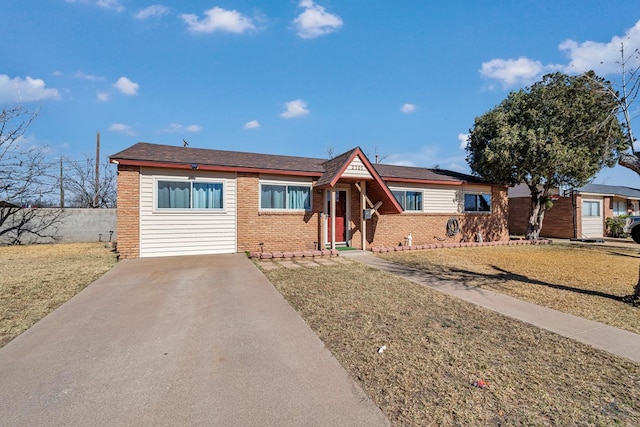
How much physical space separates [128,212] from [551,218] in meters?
24.8

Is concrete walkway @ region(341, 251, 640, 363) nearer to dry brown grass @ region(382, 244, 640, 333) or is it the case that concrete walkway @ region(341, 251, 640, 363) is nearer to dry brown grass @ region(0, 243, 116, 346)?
dry brown grass @ region(382, 244, 640, 333)

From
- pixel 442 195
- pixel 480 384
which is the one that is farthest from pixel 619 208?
pixel 480 384

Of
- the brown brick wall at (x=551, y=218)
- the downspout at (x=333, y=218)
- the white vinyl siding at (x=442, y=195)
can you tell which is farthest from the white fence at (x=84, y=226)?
the brown brick wall at (x=551, y=218)

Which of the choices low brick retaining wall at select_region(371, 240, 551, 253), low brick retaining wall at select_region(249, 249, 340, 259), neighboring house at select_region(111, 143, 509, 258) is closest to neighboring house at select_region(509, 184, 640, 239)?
low brick retaining wall at select_region(371, 240, 551, 253)

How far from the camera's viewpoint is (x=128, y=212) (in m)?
9.66

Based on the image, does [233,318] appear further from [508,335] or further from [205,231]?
[205,231]

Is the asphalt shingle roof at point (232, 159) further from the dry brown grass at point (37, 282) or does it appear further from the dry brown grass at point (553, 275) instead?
the dry brown grass at point (553, 275)

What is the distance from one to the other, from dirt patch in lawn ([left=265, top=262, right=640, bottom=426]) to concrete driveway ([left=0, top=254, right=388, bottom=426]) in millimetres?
347

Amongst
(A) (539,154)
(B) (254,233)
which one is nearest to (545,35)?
(A) (539,154)

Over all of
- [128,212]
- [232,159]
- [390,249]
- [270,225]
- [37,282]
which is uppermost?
[232,159]

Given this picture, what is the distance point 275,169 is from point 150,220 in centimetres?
450

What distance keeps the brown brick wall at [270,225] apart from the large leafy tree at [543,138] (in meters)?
9.40

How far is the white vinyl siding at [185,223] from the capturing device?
32.6 feet

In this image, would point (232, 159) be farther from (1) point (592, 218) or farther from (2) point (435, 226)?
(1) point (592, 218)
